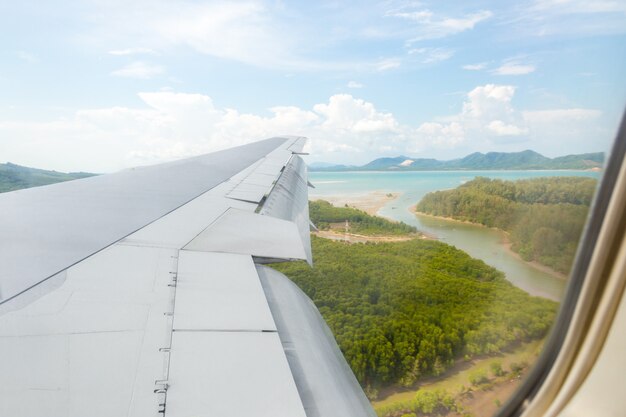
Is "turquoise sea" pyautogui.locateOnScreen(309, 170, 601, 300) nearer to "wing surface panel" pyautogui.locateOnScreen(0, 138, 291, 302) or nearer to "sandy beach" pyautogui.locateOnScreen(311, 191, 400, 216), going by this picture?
"sandy beach" pyautogui.locateOnScreen(311, 191, 400, 216)

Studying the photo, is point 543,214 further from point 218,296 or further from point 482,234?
point 218,296

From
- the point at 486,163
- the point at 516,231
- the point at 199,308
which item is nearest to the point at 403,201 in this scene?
the point at 486,163

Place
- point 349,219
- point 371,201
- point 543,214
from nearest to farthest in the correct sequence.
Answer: point 543,214 < point 371,201 < point 349,219

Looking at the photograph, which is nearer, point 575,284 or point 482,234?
point 575,284

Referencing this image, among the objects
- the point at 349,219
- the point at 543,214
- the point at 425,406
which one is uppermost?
the point at 543,214

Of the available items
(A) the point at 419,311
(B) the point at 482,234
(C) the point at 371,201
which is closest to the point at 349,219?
(C) the point at 371,201

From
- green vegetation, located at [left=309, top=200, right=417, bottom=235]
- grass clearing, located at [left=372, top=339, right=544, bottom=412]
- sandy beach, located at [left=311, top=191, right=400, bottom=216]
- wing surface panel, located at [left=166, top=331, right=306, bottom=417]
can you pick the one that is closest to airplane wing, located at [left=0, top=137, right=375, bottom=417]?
wing surface panel, located at [left=166, top=331, right=306, bottom=417]
